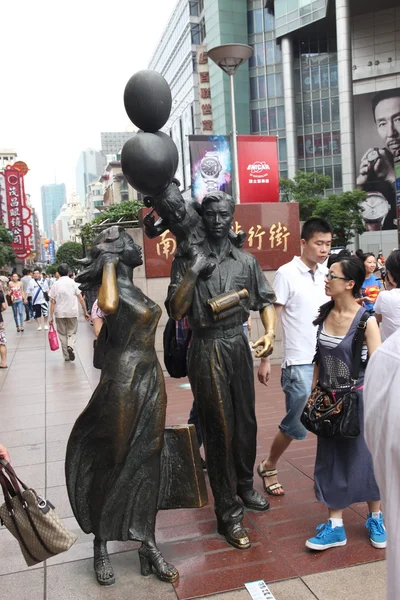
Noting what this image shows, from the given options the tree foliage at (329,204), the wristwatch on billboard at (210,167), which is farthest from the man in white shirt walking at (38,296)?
the tree foliage at (329,204)

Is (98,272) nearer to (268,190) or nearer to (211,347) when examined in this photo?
(211,347)

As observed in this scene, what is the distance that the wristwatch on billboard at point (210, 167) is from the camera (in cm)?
1003

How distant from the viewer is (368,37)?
146ft

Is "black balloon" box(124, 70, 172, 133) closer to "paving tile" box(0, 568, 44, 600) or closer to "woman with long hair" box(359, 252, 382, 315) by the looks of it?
"paving tile" box(0, 568, 44, 600)

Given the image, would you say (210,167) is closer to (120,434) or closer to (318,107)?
(120,434)

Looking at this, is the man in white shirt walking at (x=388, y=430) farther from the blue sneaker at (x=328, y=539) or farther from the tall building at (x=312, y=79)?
the tall building at (x=312, y=79)

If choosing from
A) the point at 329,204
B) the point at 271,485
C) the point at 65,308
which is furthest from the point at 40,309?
the point at 329,204

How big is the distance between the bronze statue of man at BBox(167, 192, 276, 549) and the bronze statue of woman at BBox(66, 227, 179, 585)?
0.33 metres

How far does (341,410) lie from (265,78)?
51.9 m

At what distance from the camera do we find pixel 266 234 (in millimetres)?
7902

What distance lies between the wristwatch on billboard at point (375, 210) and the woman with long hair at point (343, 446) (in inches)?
1714

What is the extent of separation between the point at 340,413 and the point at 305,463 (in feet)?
5.03

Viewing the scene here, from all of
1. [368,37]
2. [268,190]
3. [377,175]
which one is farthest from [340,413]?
[368,37]

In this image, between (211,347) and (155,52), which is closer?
(211,347)
